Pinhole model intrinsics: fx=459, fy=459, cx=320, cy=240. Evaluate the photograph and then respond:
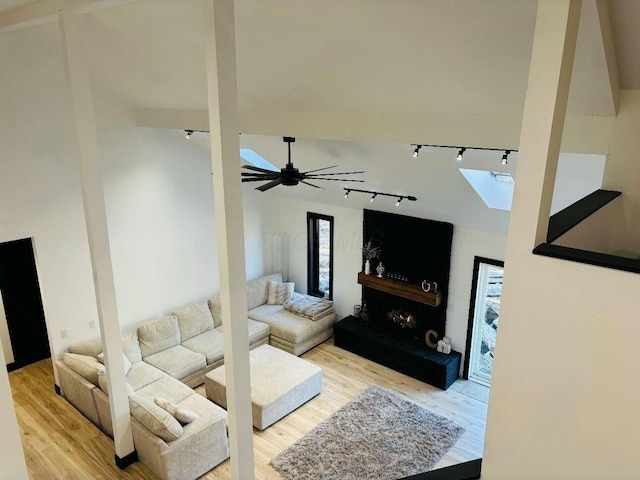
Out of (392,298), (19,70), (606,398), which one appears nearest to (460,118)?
(606,398)

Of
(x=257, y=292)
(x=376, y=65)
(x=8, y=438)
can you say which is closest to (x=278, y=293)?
(x=257, y=292)

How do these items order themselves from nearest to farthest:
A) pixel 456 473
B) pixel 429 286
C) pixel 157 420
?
1. pixel 456 473
2. pixel 157 420
3. pixel 429 286

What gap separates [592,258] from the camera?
146 cm

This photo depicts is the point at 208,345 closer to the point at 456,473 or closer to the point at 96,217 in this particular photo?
the point at 96,217

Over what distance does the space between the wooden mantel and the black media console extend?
66 centimetres

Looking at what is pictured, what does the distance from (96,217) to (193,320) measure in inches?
128

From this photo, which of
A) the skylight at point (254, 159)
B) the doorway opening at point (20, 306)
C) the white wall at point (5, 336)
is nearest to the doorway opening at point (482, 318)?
the skylight at point (254, 159)

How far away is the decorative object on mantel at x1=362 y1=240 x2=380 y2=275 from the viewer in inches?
283

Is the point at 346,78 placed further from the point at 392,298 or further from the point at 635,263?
the point at 392,298

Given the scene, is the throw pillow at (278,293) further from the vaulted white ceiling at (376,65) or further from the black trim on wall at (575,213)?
the black trim on wall at (575,213)

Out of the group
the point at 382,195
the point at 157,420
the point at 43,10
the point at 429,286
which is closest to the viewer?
the point at 43,10

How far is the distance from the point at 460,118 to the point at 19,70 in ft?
15.3

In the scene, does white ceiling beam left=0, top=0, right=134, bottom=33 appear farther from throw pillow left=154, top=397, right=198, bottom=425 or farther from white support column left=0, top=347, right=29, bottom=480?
throw pillow left=154, top=397, right=198, bottom=425

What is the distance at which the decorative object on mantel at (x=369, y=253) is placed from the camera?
7191 millimetres
